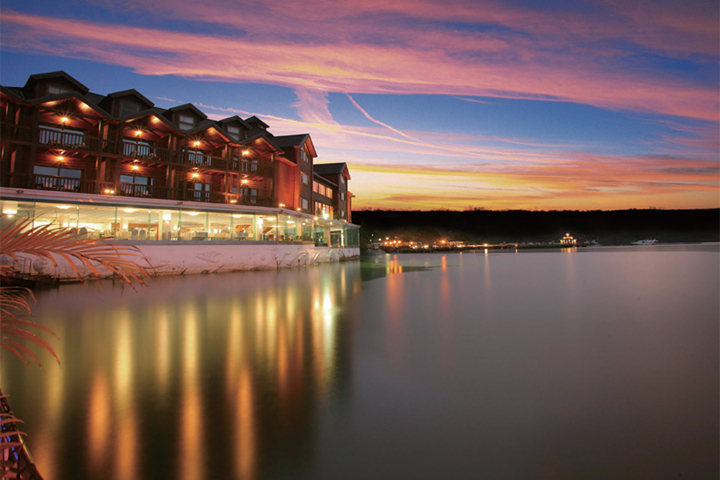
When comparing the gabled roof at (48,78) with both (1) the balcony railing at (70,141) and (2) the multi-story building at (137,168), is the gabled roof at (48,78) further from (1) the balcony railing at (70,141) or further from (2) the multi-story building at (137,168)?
(1) the balcony railing at (70,141)

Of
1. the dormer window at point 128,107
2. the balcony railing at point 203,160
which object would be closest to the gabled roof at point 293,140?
the balcony railing at point 203,160

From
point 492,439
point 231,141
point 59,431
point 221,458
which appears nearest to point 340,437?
point 221,458

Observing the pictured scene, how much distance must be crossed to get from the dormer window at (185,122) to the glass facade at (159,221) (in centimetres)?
880

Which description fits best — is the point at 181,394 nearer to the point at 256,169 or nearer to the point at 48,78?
the point at 48,78

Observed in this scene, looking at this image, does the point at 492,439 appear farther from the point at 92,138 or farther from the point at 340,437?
the point at 92,138

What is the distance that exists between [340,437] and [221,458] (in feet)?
3.06

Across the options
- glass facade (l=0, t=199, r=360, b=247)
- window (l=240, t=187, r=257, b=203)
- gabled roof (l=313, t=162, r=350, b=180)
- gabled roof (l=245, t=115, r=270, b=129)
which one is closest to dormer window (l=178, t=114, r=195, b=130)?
window (l=240, t=187, r=257, b=203)

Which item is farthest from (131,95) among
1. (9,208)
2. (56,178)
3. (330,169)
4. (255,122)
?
(330,169)

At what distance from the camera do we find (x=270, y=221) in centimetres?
2784

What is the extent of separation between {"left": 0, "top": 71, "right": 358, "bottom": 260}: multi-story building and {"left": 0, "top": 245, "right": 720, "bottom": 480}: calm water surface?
14776mm

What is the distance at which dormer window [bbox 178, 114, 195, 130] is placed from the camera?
28828 millimetres

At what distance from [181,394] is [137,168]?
27165 millimetres

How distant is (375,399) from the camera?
157 inches

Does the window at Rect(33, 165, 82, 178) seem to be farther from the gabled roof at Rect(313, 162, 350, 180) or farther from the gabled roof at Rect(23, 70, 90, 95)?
the gabled roof at Rect(313, 162, 350, 180)
